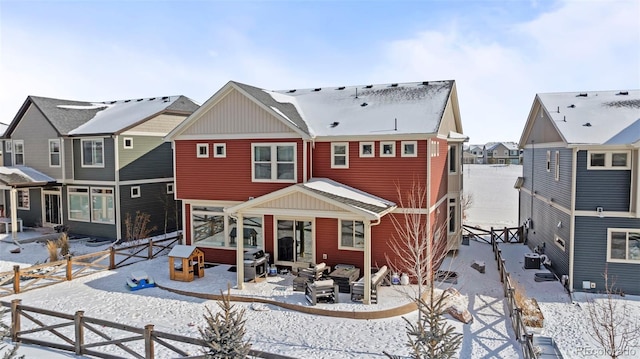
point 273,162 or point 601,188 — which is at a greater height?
point 273,162

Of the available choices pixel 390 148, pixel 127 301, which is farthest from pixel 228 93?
pixel 127 301

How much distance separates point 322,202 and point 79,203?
680 inches

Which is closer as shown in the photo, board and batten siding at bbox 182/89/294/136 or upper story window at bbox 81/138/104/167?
board and batten siding at bbox 182/89/294/136

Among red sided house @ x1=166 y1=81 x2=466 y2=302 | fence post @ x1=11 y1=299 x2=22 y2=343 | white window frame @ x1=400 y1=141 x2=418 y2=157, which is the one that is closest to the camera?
fence post @ x1=11 y1=299 x2=22 y2=343

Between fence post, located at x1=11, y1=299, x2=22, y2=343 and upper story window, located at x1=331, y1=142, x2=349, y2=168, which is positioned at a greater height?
upper story window, located at x1=331, y1=142, x2=349, y2=168

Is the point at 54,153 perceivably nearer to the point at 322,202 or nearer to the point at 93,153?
the point at 93,153

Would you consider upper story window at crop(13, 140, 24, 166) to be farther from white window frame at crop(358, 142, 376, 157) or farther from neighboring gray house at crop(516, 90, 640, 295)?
neighboring gray house at crop(516, 90, 640, 295)

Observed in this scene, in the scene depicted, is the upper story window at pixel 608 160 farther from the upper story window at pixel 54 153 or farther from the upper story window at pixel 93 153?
the upper story window at pixel 54 153

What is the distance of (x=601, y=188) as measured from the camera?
15617 millimetres

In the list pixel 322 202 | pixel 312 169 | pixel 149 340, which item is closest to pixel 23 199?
pixel 312 169

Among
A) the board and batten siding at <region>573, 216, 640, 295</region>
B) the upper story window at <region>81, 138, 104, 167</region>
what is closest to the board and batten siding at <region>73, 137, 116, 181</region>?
the upper story window at <region>81, 138, 104, 167</region>

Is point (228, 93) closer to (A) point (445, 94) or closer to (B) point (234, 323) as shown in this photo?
(A) point (445, 94)

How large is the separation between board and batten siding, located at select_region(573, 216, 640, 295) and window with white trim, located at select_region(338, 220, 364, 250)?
7.70 meters

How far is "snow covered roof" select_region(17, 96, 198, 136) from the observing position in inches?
977
